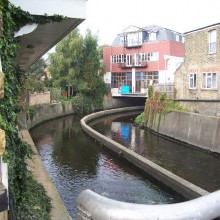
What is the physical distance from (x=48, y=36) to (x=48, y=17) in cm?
176

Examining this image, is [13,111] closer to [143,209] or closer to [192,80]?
[143,209]

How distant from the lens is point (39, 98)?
27609 millimetres

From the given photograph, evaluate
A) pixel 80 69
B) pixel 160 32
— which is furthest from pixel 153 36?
pixel 80 69

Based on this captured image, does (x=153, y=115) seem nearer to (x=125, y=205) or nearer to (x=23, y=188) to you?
(x=23, y=188)

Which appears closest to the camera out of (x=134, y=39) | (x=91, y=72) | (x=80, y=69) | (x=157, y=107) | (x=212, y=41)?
(x=212, y=41)

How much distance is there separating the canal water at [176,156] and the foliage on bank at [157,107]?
4.23ft

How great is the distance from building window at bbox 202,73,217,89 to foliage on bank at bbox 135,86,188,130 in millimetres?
2373

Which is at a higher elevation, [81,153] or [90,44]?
[90,44]

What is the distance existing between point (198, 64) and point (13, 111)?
18709mm

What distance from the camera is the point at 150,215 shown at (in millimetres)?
1303

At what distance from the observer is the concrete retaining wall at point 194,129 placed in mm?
15062

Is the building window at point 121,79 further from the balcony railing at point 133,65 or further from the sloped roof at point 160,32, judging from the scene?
the sloped roof at point 160,32

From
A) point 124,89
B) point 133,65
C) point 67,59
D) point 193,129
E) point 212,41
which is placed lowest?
point 193,129

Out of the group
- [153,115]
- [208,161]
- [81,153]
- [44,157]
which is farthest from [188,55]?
[44,157]
